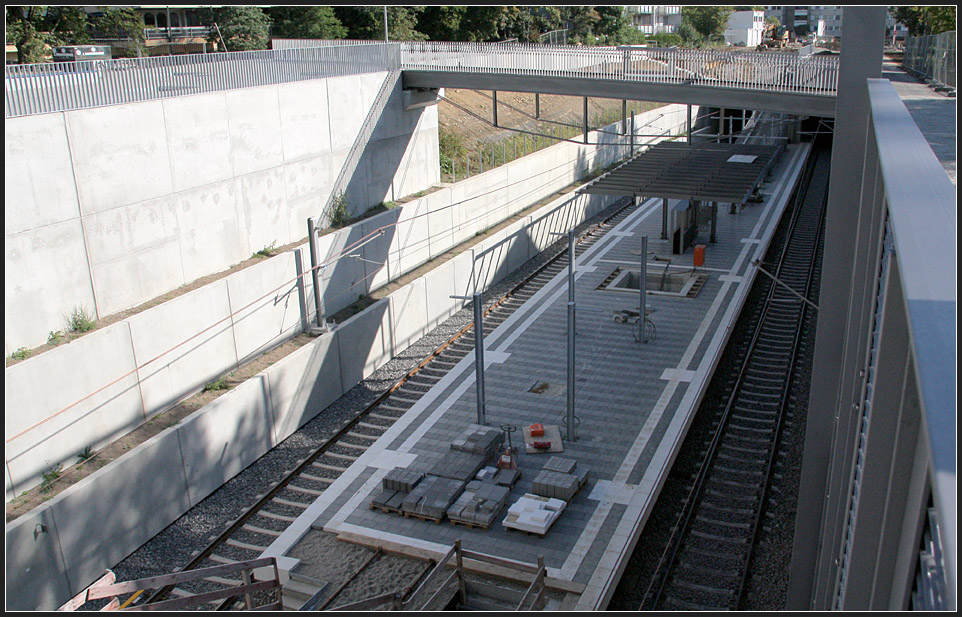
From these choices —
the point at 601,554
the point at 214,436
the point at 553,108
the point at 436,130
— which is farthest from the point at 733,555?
the point at 553,108

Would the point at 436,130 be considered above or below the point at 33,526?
above

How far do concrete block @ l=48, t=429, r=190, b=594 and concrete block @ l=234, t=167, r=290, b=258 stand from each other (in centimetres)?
808

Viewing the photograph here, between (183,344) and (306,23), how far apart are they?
33.2m

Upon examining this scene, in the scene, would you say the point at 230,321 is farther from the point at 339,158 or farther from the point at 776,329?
the point at 776,329

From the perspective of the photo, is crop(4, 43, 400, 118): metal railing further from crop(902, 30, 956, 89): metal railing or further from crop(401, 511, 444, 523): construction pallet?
crop(902, 30, 956, 89): metal railing

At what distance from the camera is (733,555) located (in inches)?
502

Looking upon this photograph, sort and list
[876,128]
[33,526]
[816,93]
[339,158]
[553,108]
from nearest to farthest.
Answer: [876,128] < [33,526] < [816,93] < [339,158] < [553,108]

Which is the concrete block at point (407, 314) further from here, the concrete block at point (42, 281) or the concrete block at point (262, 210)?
the concrete block at point (42, 281)

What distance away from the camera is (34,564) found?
11891 millimetres

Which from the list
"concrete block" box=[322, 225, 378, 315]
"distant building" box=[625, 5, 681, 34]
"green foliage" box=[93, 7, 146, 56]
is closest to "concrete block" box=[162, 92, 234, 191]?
"concrete block" box=[322, 225, 378, 315]

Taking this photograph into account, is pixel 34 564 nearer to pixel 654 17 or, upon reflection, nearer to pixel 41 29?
pixel 41 29

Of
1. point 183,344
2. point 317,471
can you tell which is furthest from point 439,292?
point 317,471

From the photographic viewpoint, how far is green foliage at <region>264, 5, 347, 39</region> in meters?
43.7

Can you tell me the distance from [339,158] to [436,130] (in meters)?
6.67
